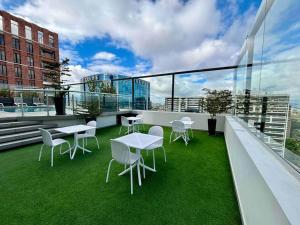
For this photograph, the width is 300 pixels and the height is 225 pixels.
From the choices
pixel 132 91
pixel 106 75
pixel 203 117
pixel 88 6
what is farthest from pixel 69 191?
pixel 106 75

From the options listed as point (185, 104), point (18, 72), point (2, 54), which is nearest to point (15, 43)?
point (2, 54)

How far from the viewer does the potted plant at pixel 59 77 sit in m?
5.21

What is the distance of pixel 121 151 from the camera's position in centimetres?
204

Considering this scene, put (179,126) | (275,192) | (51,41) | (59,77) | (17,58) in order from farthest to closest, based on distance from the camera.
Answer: (51,41) → (17,58) → (59,77) → (179,126) → (275,192)

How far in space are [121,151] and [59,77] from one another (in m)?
5.72

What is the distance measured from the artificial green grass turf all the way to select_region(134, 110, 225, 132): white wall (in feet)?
9.78

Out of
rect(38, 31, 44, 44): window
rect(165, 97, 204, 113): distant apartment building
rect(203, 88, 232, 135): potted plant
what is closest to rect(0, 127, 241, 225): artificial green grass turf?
rect(203, 88, 232, 135): potted plant

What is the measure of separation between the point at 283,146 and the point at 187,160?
2.14m

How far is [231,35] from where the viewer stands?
15.2ft

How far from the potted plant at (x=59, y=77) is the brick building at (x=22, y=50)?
15.9m

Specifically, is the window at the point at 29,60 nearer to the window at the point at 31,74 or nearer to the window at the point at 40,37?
the window at the point at 31,74

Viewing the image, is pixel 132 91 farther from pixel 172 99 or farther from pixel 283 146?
pixel 283 146

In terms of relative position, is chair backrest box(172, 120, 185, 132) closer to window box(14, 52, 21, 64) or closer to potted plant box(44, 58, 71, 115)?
potted plant box(44, 58, 71, 115)

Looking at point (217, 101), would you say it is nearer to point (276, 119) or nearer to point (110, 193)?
point (276, 119)
